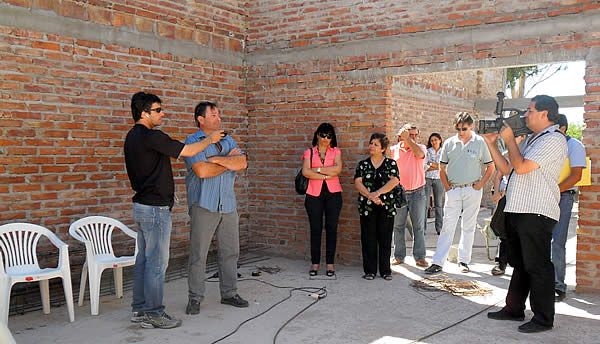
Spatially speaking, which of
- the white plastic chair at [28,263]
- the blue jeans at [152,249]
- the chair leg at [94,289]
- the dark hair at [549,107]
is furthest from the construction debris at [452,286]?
the white plastic chair at [28,263]

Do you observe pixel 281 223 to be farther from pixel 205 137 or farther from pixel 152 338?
pixel 152 338

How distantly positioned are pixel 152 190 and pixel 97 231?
4.85ft

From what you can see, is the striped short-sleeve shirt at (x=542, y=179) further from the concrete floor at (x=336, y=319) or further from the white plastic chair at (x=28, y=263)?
the white plastic chair at (x=28, y=263)

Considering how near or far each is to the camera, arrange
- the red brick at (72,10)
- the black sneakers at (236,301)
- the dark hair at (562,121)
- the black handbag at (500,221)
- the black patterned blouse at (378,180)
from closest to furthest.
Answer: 1. the black handbag at (500,221)
2. the black sneakers at (236,301)
3. the dark hair at (562,121)
4. the red brick at (72,10)
5. the black patterned blouse at (378,180)

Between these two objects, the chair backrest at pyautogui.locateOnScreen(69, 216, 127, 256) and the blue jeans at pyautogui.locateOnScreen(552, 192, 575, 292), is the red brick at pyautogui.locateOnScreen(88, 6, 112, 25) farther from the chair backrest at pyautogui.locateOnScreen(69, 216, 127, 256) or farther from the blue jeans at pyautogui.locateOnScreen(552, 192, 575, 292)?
the blue jeans at pyautogui.locateOnScreen(552, 192, 575, 292)

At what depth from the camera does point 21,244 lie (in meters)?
5.05

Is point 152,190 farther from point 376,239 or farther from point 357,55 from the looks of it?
point 357,55

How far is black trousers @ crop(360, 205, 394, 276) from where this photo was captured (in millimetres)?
6344

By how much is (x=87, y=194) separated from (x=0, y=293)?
1681 millimetres

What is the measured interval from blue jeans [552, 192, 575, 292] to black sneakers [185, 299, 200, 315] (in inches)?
142

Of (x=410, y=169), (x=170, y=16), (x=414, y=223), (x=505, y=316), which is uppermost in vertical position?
(x=170, y=16)

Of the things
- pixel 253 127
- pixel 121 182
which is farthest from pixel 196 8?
pixel 121 182

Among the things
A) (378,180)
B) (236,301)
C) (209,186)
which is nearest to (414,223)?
(378,180)

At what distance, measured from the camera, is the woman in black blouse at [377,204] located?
20.7 feet
